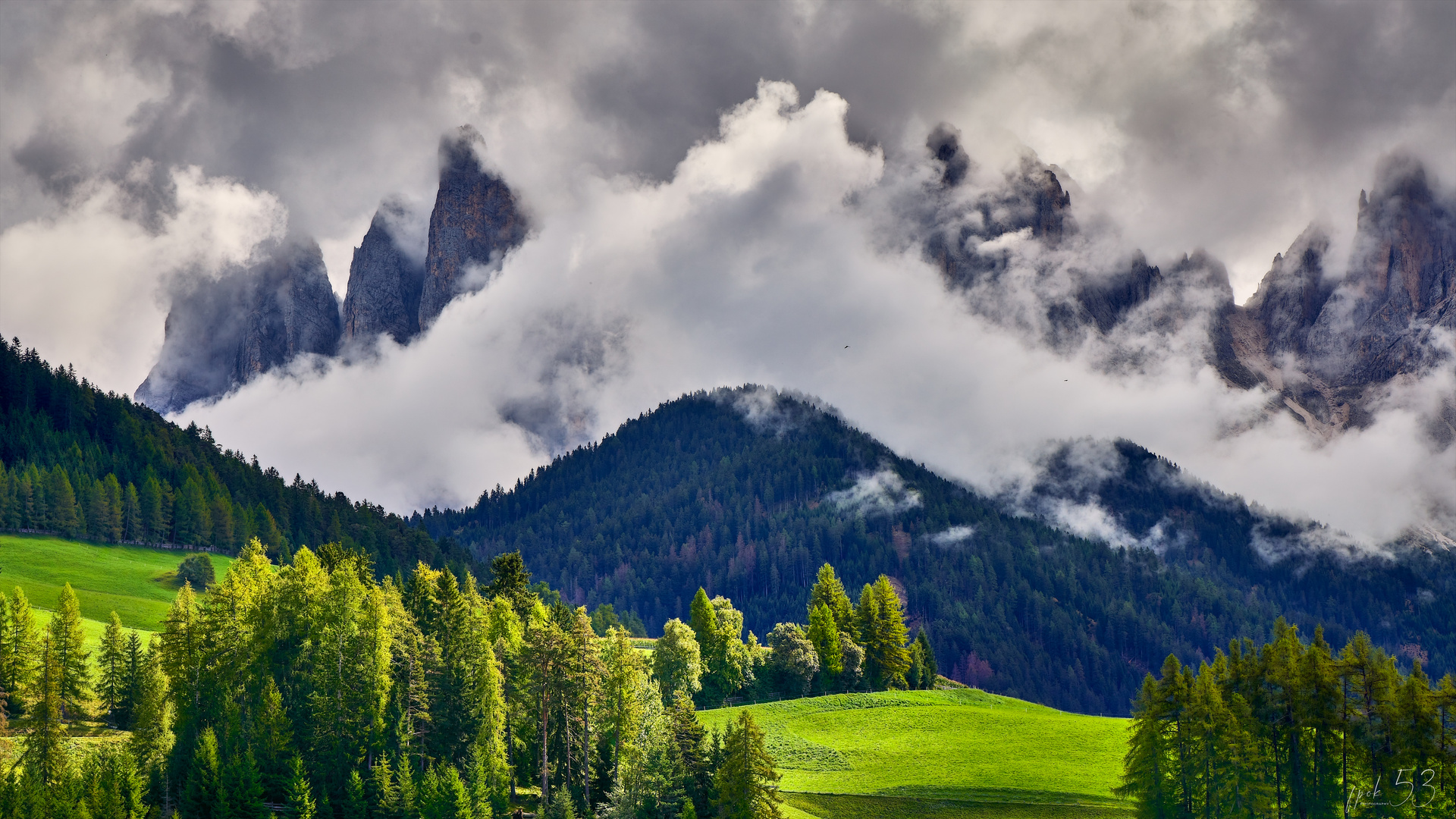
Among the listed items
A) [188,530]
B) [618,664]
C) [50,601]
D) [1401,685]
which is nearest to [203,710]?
[618,664]

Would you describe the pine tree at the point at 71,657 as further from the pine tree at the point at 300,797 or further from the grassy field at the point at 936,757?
the grassy field at the point at 936,757

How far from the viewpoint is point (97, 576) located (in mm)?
143500

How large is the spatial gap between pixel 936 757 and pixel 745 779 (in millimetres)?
35711

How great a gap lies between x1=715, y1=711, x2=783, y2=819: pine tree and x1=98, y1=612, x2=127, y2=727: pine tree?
50157 mm

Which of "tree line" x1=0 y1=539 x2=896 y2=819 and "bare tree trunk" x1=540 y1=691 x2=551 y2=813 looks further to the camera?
"bare tree trunk" x1=540 y1=691 x2=551 y2=813

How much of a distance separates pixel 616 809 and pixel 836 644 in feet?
237

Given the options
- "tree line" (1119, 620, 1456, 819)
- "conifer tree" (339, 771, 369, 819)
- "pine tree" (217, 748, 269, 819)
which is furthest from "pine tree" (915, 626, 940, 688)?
"pine tree" (217, 748, 269, 819)

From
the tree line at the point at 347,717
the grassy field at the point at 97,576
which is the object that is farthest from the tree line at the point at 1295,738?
the grassy field at the point at 97,576

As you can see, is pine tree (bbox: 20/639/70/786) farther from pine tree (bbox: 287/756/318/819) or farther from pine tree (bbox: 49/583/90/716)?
pine tree (bbox: 287/756/318/819)

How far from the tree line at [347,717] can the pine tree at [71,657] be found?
0.13m

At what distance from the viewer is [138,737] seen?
7262 cm

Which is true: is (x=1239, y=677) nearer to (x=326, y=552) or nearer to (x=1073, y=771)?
(x=1073, y=771)

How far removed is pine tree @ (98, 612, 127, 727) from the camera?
85188 millimetres

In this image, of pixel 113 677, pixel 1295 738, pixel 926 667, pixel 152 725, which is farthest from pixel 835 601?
pixel 152 725
